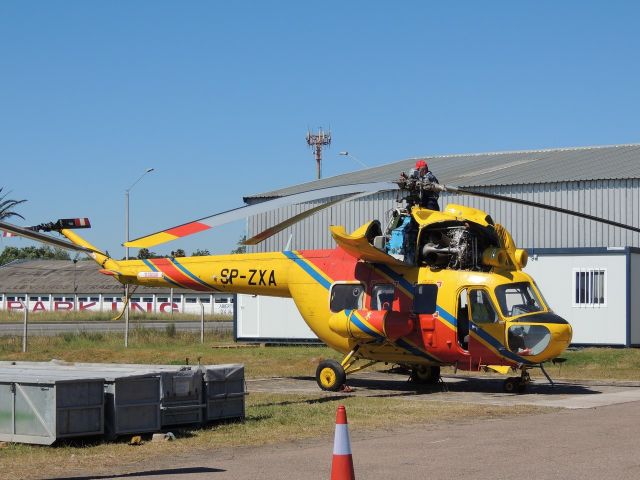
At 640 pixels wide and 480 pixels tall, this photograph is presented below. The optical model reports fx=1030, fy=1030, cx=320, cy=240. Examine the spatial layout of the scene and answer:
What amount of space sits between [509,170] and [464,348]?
22929mm

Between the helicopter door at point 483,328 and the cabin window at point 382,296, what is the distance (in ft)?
5.50

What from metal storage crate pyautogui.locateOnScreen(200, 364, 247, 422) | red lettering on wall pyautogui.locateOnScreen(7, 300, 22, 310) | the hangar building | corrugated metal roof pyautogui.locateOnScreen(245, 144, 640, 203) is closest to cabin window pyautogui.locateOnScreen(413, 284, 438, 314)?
metal storage crate pyautogui.locateOnScreen(200, 364, 247, 422)

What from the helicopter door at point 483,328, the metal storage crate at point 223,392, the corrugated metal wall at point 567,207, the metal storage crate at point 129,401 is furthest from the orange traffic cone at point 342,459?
the corrugated metal wall at point 567,207

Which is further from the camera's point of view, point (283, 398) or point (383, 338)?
point (383, 338)

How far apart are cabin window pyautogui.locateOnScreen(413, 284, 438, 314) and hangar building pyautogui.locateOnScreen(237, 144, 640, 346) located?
40.7ft

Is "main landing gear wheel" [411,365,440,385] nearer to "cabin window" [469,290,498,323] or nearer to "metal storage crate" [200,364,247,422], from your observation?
"cabin window" [469,290,498,323]

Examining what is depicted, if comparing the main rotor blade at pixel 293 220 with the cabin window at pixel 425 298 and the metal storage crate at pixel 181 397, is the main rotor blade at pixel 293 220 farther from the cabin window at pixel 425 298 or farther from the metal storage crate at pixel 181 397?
the metal storage crate at pixel 181 397

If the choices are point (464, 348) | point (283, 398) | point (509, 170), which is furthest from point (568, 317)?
point (283, 398)

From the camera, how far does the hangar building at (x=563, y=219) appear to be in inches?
1281

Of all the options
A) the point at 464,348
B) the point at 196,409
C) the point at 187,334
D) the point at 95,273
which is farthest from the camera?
the point at 95,273

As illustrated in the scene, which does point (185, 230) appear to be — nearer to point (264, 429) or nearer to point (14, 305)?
point (264, 429)

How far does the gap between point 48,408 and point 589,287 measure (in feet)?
76.2

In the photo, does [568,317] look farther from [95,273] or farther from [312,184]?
[95,273]

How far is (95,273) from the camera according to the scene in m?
98.4
